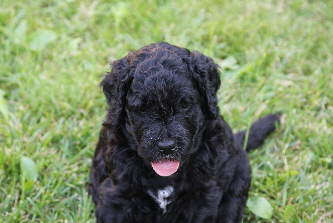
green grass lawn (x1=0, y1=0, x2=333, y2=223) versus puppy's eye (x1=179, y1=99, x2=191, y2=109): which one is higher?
puppy's eye (x1=179, y1=99, x2=191, y2=109)

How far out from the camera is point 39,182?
440cm

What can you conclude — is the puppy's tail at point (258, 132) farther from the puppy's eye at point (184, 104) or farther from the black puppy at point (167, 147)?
the puppy's eye at point (184, 104)

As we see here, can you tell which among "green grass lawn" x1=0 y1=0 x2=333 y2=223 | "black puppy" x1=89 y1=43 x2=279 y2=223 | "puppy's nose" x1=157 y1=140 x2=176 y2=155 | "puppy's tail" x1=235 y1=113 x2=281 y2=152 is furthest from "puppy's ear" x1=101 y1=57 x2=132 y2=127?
"puppy's tail" x1=235 y1=113 x2=281 y2=152

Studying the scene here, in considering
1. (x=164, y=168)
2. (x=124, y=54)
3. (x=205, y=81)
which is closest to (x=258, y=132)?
(x=205, y=81)

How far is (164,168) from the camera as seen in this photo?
10.9ft

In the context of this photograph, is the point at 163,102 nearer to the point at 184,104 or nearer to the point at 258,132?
the point at 184,104

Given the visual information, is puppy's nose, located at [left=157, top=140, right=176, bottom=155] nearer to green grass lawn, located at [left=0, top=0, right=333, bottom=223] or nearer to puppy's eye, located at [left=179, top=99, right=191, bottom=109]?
puppy's eye, located at [left=179, top=99, right=191, bottom=109]

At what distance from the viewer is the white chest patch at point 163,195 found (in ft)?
11.6

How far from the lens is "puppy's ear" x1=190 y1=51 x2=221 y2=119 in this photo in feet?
11.1

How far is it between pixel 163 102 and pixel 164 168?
514mm

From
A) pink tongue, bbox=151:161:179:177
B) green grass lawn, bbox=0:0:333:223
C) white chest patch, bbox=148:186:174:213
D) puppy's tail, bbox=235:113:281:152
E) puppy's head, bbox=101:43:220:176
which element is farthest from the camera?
puppy's tail, bbox=235:113:281:152

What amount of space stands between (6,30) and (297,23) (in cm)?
389

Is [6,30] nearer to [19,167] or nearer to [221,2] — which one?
[19,167]

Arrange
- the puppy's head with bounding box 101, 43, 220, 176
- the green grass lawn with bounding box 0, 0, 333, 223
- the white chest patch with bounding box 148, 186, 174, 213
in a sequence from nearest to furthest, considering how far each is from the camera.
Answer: the puppy's head with bounding box 101, 43, 220, 176, the white chest patch with bounding box 148, 186, 174, 213, the green grass lawn with bounding box 0, 0, 333, 223
